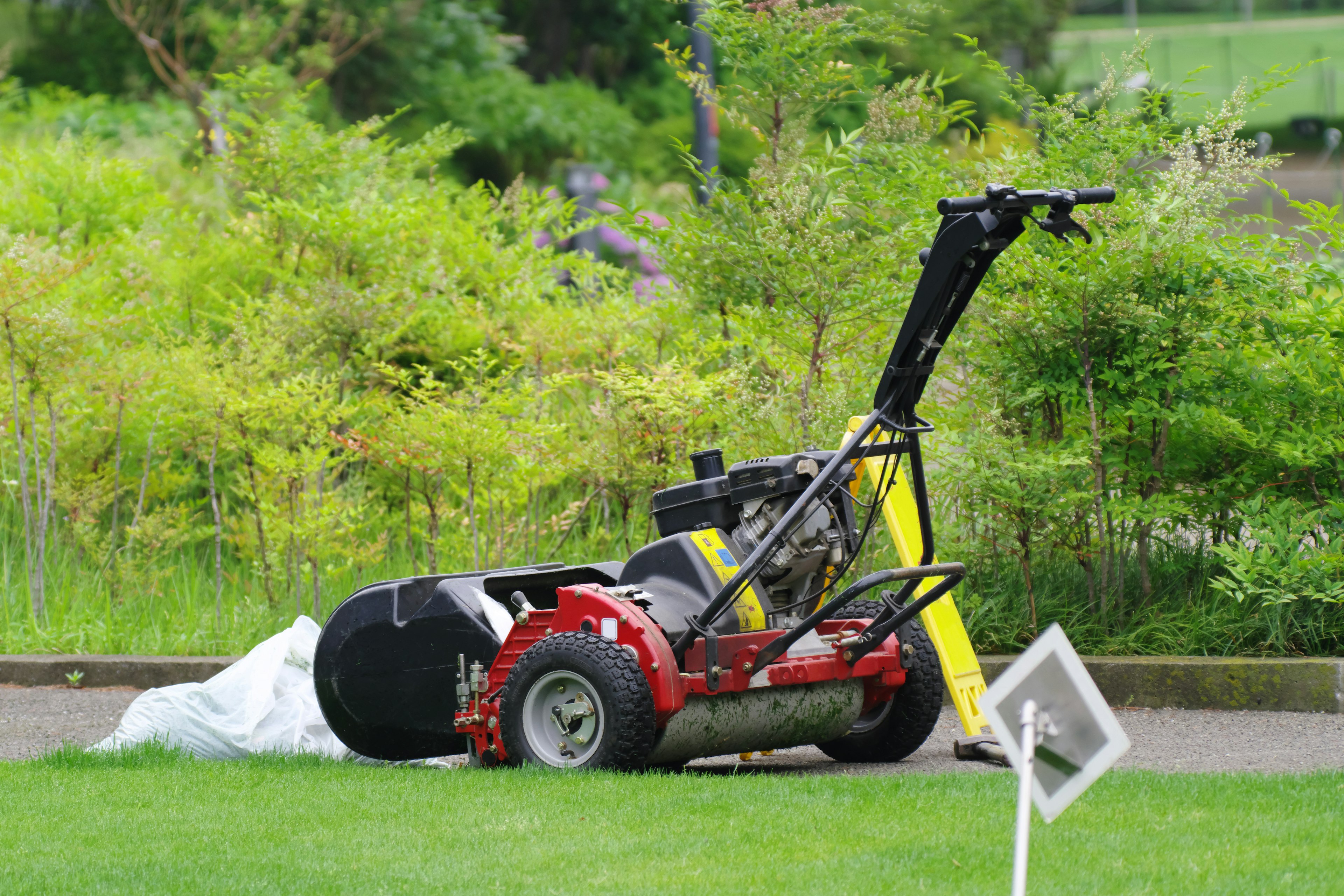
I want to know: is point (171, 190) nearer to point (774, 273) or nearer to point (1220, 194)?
point (774, 273)

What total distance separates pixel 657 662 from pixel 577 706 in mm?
383

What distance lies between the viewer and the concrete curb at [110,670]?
8.60 m

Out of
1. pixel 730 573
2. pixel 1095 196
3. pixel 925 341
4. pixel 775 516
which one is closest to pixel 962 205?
pixel 1095 196

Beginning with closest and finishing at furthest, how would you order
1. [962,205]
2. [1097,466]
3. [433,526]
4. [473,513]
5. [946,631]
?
[962,205], [946,631], [1097,466], [473,513], [433,526]

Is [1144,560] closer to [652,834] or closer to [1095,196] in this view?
[1095,196]

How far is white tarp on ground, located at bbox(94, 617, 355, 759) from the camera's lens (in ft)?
22.1

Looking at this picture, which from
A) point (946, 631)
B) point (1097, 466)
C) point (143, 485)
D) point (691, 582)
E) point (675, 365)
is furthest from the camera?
point (143, 485)

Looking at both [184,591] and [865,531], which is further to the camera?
[184,591]

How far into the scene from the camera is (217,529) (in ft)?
30.8

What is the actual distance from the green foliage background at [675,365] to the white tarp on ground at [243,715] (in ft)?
6.01

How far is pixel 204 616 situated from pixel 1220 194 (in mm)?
5910

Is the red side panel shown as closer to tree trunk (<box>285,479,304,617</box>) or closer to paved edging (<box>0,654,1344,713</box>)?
paved edging (<box>0,654,1344,713</box>)

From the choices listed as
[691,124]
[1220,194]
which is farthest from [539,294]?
[691,124]

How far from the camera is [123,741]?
6.71 metres
